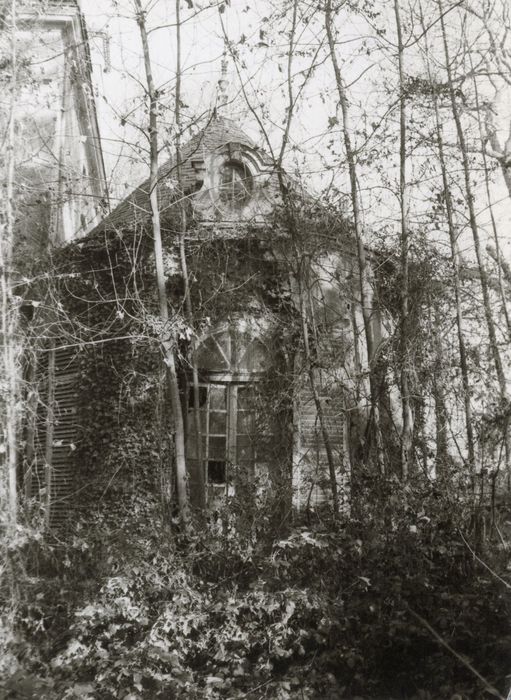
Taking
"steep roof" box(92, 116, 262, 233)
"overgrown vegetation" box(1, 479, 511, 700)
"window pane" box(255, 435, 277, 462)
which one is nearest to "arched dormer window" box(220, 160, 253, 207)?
"steep roof" box(92, 116, 262, 233)

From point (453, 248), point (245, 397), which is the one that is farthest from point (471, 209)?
point (245, 397)

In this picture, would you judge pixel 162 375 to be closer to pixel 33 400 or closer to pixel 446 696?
pixel 33 400

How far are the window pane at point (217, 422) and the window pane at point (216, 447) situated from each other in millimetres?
110

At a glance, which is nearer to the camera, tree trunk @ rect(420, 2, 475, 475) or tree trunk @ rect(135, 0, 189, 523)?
tree trunk @ rect(135, 0, 189, 523)

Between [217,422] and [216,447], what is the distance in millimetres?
392

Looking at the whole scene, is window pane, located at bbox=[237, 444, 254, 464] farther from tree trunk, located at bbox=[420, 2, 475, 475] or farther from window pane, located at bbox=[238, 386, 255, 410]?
tree trunk, located at bbox=[420, 2, 475, 475]

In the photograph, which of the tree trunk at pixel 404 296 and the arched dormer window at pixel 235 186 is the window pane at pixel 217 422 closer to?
the tree trunk at pixel 404 296

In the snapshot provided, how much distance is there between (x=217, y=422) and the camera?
9.81 meters

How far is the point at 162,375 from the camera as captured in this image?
9016 mm

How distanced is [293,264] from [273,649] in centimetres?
528

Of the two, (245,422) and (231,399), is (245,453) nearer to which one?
(245,422)

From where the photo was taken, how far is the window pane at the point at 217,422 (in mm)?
9773

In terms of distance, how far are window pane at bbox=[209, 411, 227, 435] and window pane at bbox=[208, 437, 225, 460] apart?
0.11 metres

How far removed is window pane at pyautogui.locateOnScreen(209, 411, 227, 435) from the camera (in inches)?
385
